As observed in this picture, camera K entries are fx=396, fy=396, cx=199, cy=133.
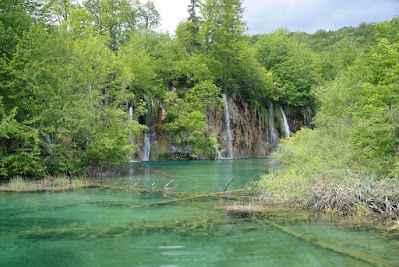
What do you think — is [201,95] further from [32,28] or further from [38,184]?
[38,184]

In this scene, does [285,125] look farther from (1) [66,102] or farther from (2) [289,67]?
(1) [66,102]

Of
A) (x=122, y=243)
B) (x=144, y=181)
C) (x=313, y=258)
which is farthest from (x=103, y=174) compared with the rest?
(x=313, y=258)

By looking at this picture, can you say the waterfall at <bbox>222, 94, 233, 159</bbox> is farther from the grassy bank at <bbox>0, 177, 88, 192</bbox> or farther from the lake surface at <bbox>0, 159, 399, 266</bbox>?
the lake surface at <bbox>0, 159, 399, 266</bbox>

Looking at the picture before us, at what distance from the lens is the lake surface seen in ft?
23.0

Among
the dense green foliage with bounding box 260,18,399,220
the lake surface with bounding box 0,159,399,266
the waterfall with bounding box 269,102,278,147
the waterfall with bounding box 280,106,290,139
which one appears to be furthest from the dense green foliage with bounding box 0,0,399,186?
the lake surface with bounding box 0,159,399,266

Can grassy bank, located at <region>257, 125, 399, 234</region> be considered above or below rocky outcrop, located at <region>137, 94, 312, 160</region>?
below

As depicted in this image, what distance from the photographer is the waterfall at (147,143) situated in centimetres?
3522

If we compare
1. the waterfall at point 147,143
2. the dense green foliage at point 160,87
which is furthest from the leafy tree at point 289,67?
the waterfall at point 147,143

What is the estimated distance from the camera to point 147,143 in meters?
35.8

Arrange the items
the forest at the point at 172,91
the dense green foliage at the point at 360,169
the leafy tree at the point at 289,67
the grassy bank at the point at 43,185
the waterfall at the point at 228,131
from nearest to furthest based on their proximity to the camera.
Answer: the dense green foliage at the point at 360,169
the forest at the point at 172,91
the grassy bank at the point at 43,185
the waterfall at the point at 228,131
the leafy tree at the point at 289,67

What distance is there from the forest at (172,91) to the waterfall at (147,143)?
1.27 m

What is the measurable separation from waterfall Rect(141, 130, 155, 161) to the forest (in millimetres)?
1268

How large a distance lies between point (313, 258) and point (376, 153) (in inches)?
261

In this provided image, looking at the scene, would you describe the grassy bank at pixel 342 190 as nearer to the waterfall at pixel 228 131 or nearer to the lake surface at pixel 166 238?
the lake surface at pixel 166 238
